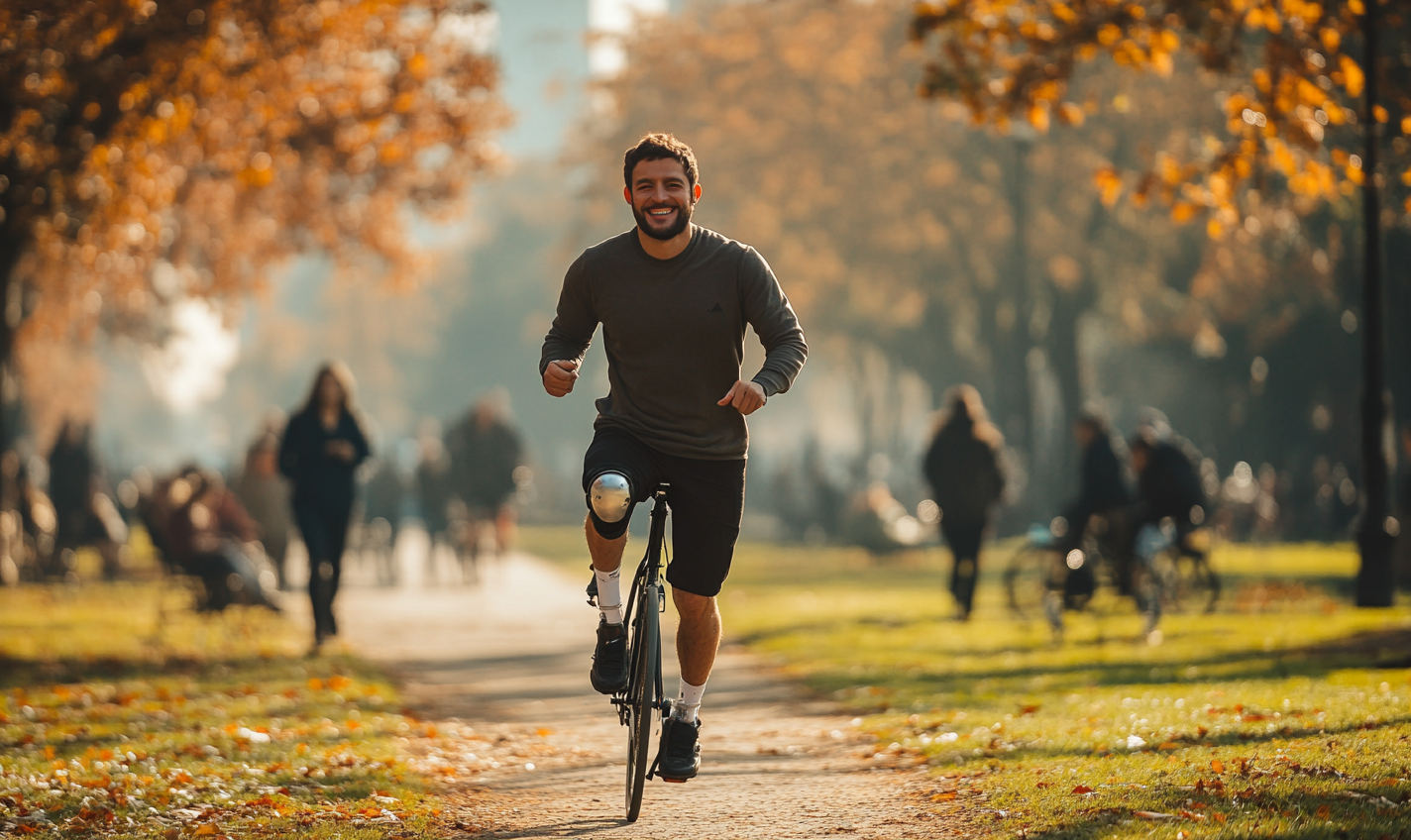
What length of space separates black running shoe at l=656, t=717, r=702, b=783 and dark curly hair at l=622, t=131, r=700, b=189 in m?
1.94

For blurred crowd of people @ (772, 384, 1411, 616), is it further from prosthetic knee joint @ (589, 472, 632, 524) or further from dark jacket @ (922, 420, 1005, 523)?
prosthetic knee joint @ (589, 472, 632, 524)

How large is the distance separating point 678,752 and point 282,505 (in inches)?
509

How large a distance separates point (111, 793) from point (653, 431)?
2.72 meters

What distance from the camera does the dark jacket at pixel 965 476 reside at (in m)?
14.8

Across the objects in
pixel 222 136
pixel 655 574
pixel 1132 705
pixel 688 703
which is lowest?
pixel 1132 705

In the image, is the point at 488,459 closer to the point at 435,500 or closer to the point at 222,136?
the point at 435,500

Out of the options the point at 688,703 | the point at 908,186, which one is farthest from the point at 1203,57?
the point at 908,186

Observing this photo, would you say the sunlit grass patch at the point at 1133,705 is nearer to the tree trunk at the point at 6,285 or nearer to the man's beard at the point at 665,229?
the man's beard at the point at 665,229

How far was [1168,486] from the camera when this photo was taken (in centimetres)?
1360

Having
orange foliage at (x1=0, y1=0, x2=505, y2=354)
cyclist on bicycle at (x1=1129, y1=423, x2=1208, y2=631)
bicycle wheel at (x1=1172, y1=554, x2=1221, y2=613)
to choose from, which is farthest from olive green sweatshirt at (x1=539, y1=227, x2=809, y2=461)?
bicycle wheel at (x1=1172, y1=554, x2=1221, y2=613)

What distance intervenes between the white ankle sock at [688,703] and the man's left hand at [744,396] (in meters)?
1.12

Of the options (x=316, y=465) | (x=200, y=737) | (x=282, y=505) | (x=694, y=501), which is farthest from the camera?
(x=282, y=505)

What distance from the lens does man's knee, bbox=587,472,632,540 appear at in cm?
546

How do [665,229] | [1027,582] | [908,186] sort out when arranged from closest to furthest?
[665,229], [1027,582], [908,186]
